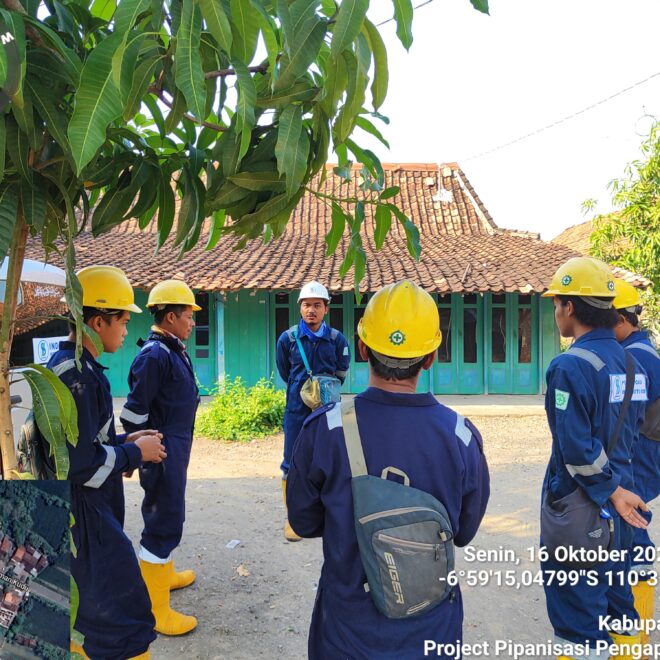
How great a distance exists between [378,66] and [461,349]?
35.5ft

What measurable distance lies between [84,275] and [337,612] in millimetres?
1676

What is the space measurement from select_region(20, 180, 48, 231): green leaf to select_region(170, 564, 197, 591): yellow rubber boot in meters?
2.96

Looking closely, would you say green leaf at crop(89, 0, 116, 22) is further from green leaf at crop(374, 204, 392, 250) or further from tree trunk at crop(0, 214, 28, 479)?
green leaf at crop(374, 204, 392, 250)

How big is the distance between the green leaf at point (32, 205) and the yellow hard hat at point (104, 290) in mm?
1028

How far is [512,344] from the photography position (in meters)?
11.7

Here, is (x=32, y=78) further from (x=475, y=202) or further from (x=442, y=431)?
(x=475, y=202)

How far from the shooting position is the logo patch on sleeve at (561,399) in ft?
8.04

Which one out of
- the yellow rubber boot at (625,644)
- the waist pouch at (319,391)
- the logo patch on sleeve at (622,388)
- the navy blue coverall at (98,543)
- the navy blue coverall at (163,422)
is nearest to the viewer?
the navy blue coverall at (98,543)

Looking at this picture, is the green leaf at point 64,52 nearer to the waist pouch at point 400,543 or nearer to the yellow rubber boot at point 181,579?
the waist pouch at point 400,543

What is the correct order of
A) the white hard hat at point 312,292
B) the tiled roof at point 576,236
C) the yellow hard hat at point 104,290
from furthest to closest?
the tiled roof at point 576,236, the white hard hat at point 312,292, the yellow hard hat at point 104,290

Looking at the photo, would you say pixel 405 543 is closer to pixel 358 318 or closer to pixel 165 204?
pixel 165 204

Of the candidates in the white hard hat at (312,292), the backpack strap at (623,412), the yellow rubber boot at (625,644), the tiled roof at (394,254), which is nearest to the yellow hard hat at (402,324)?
the backpack strap at (623,412)

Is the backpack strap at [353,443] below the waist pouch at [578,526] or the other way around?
the other way around

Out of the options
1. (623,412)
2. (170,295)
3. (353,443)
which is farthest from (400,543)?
(170,295)
